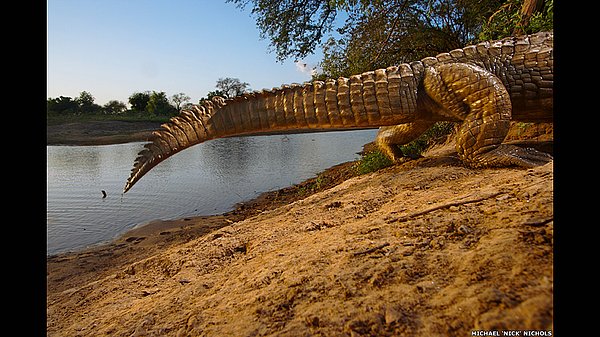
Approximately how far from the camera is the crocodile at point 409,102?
124 inches

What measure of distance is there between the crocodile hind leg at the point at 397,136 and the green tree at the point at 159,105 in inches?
1570

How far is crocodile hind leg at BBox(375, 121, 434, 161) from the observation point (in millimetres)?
4449

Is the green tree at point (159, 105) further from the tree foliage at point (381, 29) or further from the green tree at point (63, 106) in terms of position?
the tree foliage at point (381, 29)

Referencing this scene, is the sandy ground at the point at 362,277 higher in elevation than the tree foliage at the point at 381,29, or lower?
lower

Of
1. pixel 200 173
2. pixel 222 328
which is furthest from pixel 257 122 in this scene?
pixel 200 173

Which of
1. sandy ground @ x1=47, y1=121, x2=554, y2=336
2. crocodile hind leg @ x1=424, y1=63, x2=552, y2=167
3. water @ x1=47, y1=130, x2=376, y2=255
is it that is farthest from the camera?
water @ x1=47, y1=130, x2=376, y2=255

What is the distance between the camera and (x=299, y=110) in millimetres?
3555

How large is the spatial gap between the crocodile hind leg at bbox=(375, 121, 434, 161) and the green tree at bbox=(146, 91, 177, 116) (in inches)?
1570

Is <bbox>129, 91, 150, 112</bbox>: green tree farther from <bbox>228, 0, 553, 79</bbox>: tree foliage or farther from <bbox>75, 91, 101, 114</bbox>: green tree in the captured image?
<bbox>228, 0, 553, 79</bbox>: tree foliage

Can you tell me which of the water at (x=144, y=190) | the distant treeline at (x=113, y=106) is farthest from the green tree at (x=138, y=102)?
the water at (x=144, y=190)

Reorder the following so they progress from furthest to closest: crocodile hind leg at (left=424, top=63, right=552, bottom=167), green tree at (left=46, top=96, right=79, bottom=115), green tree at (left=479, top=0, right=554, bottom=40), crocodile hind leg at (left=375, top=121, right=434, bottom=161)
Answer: green tree at (left=46, top=96, right=79, bottom=115)
crocodile hind leg at (left=375, top=121, right=434, bottom=161)
green tree at (left=479, top=0, right=554, bottom=40)
crocodile hind leg at (left=424, top=63, right=552, bottom=167)

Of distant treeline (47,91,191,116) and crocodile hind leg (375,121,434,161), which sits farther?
distant treeline (47,91,191,116)

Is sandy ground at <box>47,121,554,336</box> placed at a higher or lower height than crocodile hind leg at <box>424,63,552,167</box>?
lower

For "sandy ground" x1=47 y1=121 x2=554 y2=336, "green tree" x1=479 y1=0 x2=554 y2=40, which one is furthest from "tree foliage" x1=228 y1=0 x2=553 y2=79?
"sandy ground" x1=47 y1=121 x2=554 y2=336
